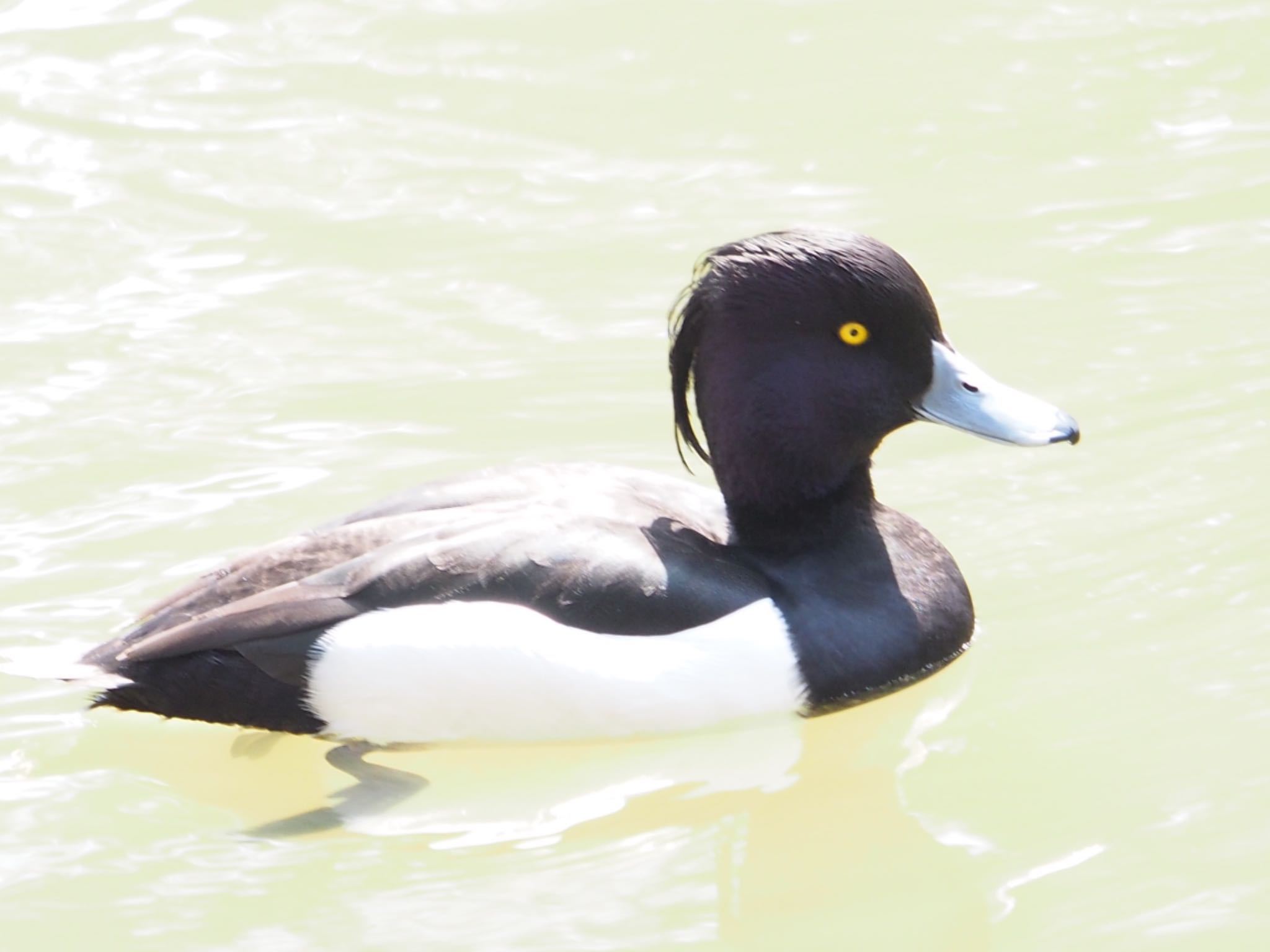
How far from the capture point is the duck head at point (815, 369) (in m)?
5.35

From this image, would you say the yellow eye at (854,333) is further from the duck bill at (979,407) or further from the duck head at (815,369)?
the duck bill at (979,407)

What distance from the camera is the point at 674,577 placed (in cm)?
512

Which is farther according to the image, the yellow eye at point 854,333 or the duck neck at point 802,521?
the duck neck at point 802,521

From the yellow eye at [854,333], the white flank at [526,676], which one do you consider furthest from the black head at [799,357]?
the white flank at [526,676]

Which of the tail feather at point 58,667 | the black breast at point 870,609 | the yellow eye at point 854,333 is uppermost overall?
the yellow eye at point 854,333

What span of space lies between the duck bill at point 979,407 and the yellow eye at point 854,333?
199mm

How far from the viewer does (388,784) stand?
198 inches

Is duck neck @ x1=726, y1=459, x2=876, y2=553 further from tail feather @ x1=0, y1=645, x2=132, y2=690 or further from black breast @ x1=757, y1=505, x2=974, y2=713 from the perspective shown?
tail feather @ x1=0, y1=645, x2=132, y2=690

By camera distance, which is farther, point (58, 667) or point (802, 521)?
point (802, 521)

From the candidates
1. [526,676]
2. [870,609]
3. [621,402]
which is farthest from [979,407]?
[621,402]

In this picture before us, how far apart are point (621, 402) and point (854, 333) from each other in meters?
1.77

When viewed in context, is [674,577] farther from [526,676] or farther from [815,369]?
[815,369]

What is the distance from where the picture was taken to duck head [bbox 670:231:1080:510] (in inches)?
211

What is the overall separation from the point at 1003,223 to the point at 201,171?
3.35 metres
